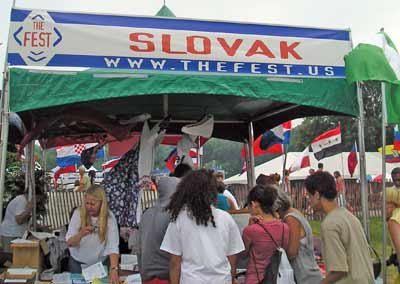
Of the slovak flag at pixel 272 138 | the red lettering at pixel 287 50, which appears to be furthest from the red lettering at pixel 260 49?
the slovak flag at pixel 272 138

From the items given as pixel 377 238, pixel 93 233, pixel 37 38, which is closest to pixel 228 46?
pixel 37 38

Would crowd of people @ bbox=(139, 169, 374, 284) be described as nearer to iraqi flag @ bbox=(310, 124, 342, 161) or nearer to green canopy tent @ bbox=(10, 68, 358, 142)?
green canopy tent @ bbox=(10, 68, 358, 142)

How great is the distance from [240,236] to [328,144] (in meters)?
7.93

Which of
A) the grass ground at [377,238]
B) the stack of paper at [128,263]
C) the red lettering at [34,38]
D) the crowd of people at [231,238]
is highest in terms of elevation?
the red lettering at [34,38]

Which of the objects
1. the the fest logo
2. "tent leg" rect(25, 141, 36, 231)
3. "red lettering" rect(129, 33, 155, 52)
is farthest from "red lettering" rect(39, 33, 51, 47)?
"tent leg" rect(25, 141, 36, 231)

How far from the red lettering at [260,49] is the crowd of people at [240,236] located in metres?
2.21

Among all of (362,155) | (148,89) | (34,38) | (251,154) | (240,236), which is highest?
(34,38)

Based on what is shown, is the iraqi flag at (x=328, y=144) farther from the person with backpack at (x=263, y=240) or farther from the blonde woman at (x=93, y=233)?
the person with backpack at (x=263, y=240)

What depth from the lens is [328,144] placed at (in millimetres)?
10680

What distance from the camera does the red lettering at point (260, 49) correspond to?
5.42 metres

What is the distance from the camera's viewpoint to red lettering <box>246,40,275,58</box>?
542cm

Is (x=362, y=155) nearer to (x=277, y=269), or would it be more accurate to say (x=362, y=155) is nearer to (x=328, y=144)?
(x=277, y=269)

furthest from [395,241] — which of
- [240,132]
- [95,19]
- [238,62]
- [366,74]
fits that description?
[240,132]

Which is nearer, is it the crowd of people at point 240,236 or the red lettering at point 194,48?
the crowd of people at point 240,236
